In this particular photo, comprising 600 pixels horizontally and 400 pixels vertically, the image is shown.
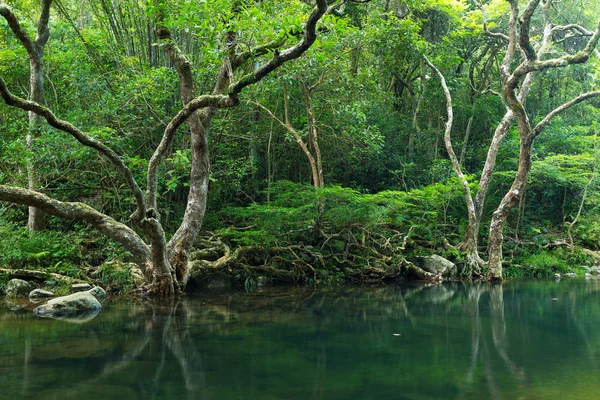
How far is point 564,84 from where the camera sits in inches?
744

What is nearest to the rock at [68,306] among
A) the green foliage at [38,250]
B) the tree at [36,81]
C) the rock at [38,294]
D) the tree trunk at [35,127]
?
the rock at [38,294]

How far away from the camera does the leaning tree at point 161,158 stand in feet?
23.9

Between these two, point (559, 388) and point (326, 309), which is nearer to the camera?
point (559, 388)

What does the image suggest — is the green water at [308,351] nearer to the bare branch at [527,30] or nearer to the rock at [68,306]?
the rock at [68,306]

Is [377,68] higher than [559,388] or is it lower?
higher

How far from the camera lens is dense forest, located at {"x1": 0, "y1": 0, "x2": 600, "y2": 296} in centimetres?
913

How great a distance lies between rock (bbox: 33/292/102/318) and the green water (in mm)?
219

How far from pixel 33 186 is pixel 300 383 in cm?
902

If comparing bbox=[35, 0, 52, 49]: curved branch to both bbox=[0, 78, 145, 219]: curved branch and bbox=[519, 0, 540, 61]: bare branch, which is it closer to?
bbox=[0, 78, 145, 219]: curved branch

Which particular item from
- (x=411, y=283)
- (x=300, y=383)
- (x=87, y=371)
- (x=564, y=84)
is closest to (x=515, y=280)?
(x=411, y=283)

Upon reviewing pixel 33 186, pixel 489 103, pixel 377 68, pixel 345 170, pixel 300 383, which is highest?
pixel 377 68

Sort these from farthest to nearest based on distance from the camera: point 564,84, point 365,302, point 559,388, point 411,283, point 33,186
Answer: point 564,84, point 411,283, point 33,186, point 365,302, point 559,388

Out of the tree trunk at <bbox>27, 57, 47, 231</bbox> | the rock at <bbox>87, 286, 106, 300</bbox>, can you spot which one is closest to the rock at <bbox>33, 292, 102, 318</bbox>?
the rock at <bbox>87, 286, 106, 300</bbox>

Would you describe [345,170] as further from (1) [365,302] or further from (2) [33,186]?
(2) [33,186]
